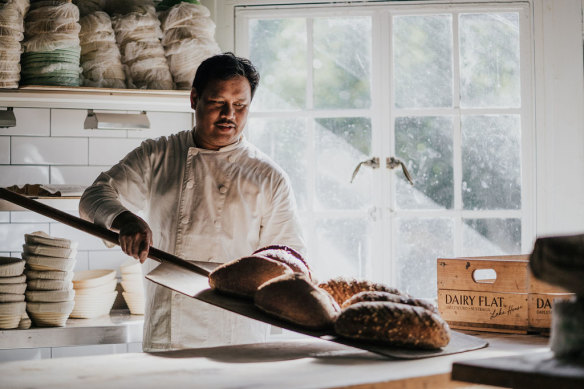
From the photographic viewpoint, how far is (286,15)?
11.4 ft

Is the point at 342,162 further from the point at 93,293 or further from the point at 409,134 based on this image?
the point at 93,293

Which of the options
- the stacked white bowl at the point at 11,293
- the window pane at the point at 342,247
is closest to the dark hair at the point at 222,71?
the stacked white bowl at the point at 11,293

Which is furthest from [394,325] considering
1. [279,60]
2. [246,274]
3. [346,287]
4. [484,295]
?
[279,60]

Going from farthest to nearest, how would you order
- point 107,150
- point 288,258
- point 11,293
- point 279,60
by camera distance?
point 279,60
point 107,150
point 11,293
point 288,258

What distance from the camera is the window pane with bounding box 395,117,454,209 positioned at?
3.45 metres

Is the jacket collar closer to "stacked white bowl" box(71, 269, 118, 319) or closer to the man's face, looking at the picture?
the man's face

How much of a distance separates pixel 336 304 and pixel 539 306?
539mm

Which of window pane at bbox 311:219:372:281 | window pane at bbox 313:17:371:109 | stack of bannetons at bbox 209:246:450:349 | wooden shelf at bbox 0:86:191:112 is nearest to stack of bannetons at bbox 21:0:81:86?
wooden shelf at bbox 0:86:191:112

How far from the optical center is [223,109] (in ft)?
7.19

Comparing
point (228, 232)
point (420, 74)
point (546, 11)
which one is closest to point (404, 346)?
point (228, 232)

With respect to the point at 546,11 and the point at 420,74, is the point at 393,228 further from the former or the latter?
the point at 546,11

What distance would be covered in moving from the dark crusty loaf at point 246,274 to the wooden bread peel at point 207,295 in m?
0.02

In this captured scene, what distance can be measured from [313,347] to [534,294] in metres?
0.60

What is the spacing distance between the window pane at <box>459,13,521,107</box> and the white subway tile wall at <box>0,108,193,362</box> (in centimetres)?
163
